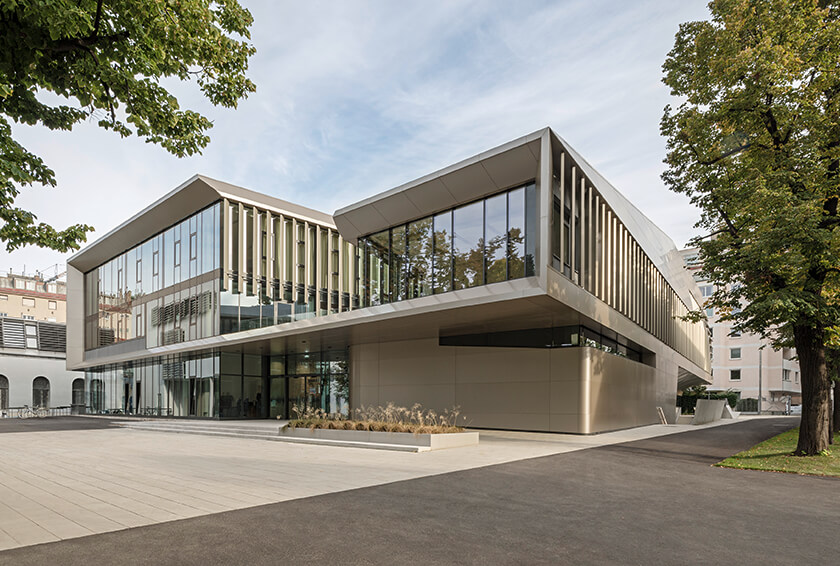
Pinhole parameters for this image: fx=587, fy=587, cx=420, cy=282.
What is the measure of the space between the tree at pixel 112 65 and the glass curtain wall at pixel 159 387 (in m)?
25.3

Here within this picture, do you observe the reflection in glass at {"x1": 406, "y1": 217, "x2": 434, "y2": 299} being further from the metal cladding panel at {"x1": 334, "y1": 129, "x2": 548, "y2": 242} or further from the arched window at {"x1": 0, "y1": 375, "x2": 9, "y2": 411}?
the arched window at {"x1": 0, "y1": 375, "x2": 9, "y2": 411}

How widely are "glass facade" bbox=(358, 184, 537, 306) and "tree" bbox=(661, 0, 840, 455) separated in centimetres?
566

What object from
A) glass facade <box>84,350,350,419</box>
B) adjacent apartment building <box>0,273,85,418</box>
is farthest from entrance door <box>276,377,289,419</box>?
adjacent apartment building <box>0,273,85,418</box>

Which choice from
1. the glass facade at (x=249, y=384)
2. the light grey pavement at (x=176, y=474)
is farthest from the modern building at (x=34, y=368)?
the light grey pavement at (x=176, y=474)

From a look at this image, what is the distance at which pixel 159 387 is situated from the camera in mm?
39062

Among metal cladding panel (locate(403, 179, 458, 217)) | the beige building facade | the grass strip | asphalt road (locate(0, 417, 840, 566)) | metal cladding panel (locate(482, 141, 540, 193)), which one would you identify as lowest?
the grass strip

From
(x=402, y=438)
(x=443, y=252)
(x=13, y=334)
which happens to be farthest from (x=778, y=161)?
(x=13, y=334)

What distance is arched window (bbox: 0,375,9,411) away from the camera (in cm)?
5956

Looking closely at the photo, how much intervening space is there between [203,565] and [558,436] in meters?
17.9

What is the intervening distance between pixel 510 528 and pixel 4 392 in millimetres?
68554

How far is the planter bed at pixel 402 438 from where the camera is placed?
16.8 metres

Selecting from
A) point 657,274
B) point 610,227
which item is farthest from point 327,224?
point 657,274

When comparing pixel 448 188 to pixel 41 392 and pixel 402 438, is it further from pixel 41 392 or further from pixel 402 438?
pixel 41 392

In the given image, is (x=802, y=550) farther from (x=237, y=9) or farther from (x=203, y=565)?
(x=237, y=9)
